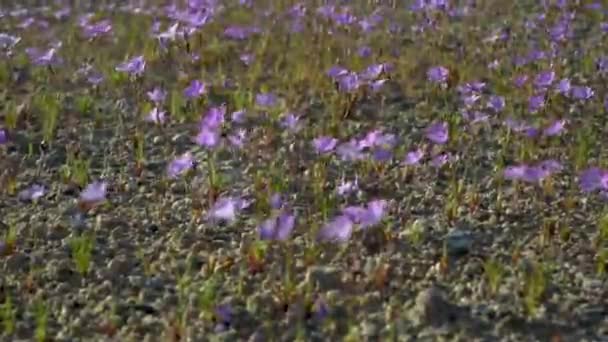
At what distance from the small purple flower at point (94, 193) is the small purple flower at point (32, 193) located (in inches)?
5.3

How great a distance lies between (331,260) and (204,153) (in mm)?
880

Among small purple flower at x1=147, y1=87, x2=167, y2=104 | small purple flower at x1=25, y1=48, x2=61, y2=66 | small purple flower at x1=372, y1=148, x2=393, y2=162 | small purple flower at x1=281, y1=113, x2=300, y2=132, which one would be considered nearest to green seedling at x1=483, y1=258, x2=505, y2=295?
small purple flower at x1=372, y1=148, x2=393, y2=162

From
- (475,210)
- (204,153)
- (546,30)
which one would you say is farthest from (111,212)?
(546,30)

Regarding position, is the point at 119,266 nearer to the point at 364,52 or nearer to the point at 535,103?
the point at 535,103

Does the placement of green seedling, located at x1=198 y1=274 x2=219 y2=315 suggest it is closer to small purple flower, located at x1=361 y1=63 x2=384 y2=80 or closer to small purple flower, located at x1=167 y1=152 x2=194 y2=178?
small purple flower, located at x1=167 y1=152 x2=194 y2=178

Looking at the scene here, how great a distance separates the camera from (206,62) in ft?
14.4

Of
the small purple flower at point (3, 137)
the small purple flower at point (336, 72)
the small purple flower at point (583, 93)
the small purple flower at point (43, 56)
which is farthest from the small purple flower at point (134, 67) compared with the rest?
the small purple flower at point (583, 93)

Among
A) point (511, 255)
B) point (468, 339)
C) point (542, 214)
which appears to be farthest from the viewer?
point (542, 214)

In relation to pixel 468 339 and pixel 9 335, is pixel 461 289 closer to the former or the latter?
pixel 468 339

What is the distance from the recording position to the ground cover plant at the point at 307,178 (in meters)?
2.53

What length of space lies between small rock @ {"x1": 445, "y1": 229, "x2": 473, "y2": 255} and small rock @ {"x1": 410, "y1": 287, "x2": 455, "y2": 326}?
0.91 ft

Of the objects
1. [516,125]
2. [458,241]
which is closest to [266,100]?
[516,125]

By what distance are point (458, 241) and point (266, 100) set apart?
45.9 inches

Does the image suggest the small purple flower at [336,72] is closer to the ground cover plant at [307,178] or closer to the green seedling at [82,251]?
the ground cover plant at [307,178]
